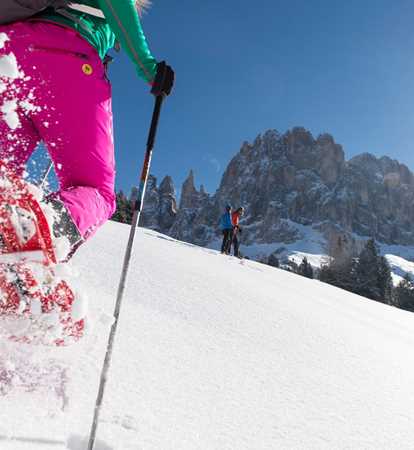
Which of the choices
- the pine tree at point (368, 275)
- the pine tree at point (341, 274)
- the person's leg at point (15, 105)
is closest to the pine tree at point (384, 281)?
the pine tree at point (368, 275)

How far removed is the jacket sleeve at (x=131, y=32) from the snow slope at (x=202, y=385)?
92 cm

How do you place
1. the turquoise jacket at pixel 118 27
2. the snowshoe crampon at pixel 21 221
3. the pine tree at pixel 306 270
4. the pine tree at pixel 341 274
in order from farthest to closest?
the pine tree at pixel 306 270 → the pine tree at pixel 341 274 → the turquoise jacket at pixel 118 27 → the snowshoe crampon at pixel 21 221

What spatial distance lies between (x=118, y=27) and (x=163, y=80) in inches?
9.3

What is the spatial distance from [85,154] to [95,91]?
238mm

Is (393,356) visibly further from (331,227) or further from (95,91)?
(331,227)

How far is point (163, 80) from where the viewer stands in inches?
55.0

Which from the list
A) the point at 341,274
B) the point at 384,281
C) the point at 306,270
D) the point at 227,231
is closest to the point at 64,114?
the point at 227,231

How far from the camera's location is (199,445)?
1028 millimetres

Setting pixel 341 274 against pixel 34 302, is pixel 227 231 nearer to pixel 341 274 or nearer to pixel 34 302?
pixel 34 302

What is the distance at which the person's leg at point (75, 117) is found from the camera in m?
1.21

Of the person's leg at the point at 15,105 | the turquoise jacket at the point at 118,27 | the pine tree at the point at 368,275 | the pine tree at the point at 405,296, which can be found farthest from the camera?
the pine tree at the point at 405,296

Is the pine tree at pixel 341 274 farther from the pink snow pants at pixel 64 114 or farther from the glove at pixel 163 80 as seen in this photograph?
the pink snow pants at pixel 64 114

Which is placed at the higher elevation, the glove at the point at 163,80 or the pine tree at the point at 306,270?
the pine tree at the point at 306,270

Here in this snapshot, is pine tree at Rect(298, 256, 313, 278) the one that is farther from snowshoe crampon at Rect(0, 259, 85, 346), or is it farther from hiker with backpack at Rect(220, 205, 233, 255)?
snowshoe crampon at Rect(0, 259, 85, 346)
